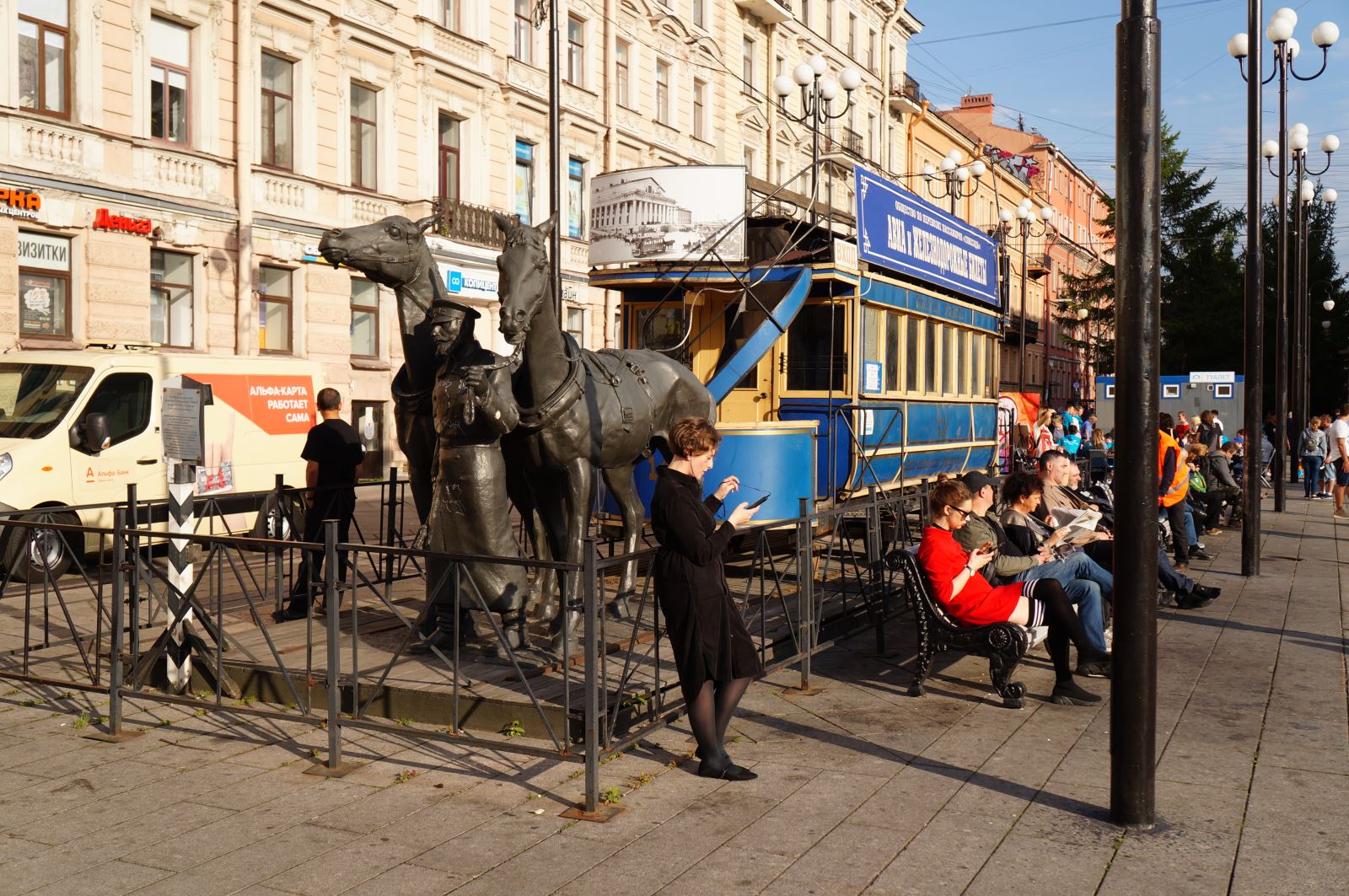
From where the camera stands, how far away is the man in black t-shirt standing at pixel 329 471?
9812 mm

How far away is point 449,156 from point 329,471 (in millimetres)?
18556

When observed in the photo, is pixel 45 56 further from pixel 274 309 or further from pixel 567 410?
pixel 567 410

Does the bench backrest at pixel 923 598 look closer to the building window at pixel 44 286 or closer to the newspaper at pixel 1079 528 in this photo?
the newspaper at pixel 1079 528

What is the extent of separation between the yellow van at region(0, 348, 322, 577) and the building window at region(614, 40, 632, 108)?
18472 mm

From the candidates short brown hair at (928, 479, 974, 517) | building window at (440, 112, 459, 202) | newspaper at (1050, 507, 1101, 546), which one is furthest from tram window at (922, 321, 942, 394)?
building window at (440, 112, 459, 202)

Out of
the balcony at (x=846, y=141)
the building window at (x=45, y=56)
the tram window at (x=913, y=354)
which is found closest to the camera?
the tram window at (x=913, y=354)

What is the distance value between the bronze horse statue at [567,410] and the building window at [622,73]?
964 inches

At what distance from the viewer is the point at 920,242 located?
1409cm

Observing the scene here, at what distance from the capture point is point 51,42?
62.0 ft

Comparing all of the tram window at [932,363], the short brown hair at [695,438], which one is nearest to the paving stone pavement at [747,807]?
the short brown hair at [695,438]

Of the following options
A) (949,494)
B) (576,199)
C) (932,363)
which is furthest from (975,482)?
(576,199)

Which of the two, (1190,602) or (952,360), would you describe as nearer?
(1190,602)

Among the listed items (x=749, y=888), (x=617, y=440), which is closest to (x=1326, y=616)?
(x=617, y=440)

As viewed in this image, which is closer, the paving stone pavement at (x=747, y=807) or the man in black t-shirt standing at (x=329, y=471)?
the paving stone pavement at (x=747, y=807)
